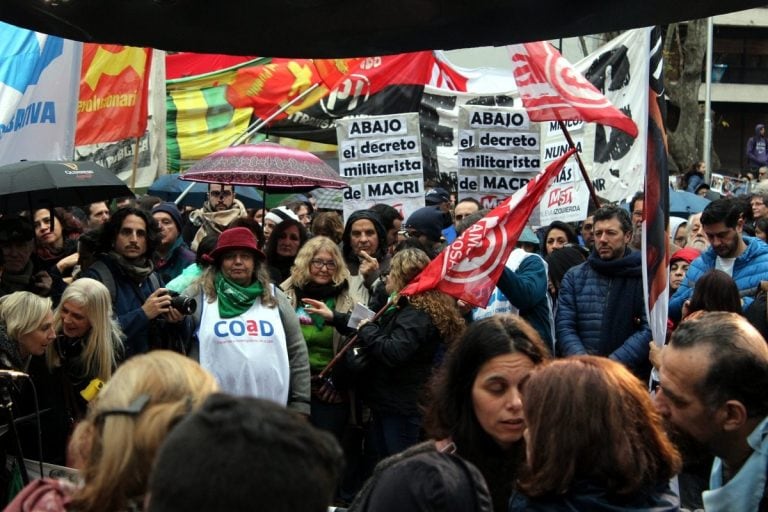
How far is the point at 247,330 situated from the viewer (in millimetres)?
6645

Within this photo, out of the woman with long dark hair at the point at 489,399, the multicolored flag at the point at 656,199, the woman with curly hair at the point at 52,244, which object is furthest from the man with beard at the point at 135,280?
the woman with long dark hair at the point at 489,399

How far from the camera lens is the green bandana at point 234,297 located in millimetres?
6691

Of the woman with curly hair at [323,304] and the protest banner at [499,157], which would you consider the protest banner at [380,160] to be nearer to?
the protest banner at [499,157]

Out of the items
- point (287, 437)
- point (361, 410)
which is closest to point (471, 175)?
point (361, 410)

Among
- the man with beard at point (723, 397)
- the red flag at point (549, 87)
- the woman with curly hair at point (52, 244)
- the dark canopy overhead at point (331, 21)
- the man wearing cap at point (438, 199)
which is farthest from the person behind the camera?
the man wearing cap at point (438, 199)

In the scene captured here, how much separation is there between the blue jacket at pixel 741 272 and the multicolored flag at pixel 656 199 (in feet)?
7.37

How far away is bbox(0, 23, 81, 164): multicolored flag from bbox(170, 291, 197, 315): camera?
0.99m

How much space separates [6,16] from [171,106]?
1592 cm

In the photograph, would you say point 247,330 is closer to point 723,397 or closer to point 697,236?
point 723,397

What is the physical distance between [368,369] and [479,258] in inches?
43.6

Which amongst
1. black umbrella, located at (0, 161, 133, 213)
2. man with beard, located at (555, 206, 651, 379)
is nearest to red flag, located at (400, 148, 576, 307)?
man with beard, located at (555, 206, 651, 379)

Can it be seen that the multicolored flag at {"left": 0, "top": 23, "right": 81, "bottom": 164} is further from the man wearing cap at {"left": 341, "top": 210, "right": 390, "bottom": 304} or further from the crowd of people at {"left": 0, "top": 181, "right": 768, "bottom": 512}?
the man wearing cap at {"left": 341, "top": 210, "right": 390, "bottom": 304}

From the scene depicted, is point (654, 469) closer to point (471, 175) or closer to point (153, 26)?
point (153, 26)

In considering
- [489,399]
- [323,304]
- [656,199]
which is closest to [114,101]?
[323,304]
